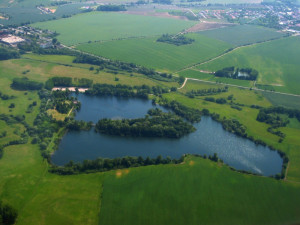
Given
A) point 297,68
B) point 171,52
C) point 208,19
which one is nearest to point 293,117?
point 297,68

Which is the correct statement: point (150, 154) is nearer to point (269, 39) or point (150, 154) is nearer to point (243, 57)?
point (243, 57)

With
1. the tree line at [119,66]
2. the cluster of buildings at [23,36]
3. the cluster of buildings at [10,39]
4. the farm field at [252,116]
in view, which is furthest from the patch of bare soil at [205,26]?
the cluster of buildings at [10,39]

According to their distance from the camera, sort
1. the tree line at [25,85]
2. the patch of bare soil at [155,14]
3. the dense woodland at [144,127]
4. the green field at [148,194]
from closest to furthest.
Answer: the green field at [148,194] < the dense woodland at [144,127] < the tree line at [25,85] < the patch of bare soil at [155,14]

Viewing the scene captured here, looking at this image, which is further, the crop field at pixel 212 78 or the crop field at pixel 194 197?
the crop field at pixel 212 78

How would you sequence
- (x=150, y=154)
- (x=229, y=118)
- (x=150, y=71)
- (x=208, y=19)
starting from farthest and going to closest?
1. (x=208, y=19)
2. (x=150, y=71)
3. (x=229, y=118)
4. (x=150, y=154)

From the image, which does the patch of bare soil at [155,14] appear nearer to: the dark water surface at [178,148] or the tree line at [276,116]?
the tree line at [276,116]
